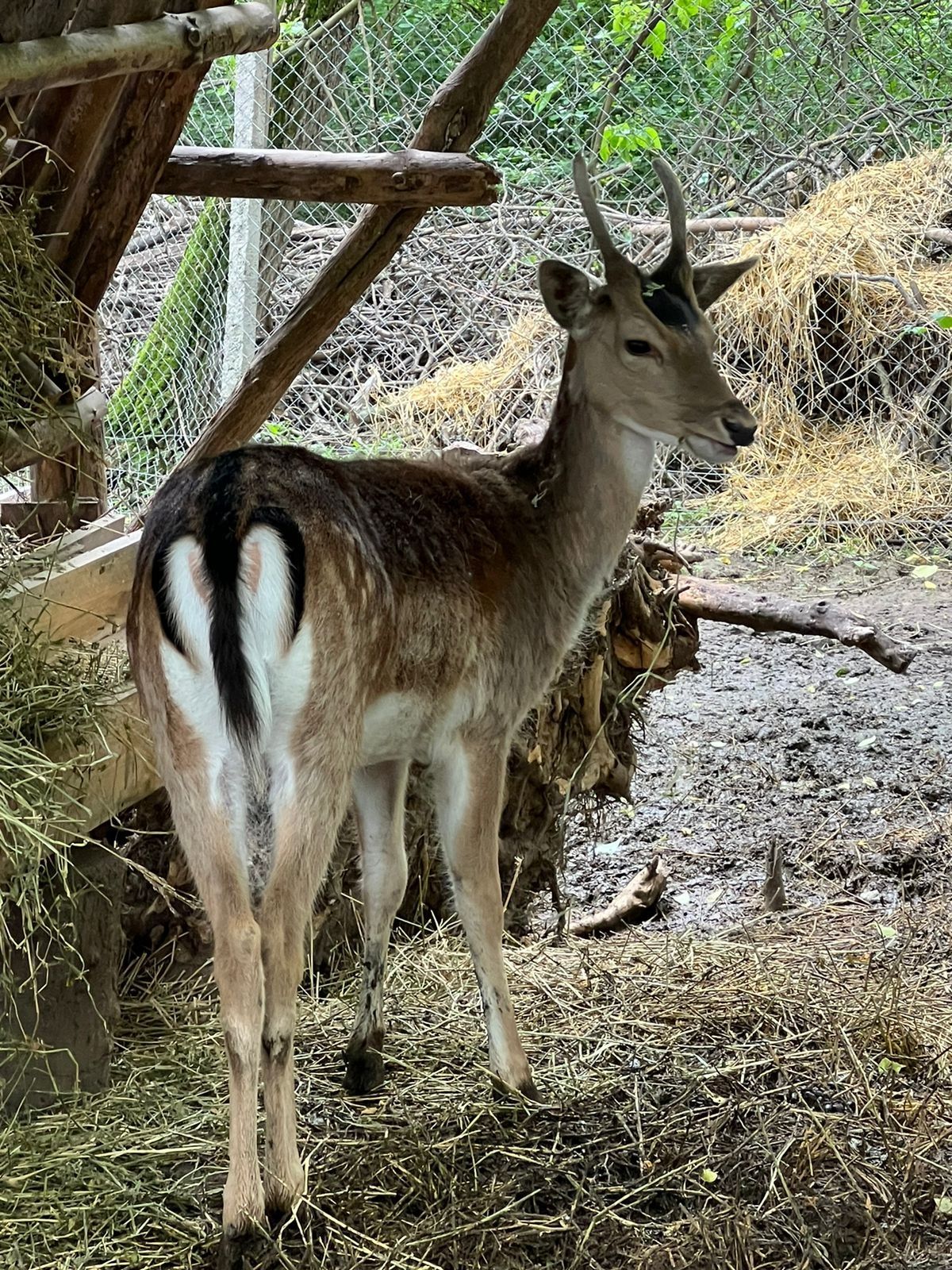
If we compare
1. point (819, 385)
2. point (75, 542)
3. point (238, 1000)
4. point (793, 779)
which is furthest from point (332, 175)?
point (819, 385)

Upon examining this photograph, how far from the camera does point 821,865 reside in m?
5.95

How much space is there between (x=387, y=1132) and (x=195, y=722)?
130cm

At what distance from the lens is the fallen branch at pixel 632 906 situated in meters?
5.74

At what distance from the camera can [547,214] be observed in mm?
9328

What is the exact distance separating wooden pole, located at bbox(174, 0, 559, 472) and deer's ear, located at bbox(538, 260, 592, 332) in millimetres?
819

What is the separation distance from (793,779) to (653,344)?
9.89 feet

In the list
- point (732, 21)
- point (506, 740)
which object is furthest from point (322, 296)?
point (732, 21)

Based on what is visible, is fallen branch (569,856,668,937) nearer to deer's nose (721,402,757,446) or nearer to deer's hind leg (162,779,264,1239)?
deer's nose (721,402,757,446)

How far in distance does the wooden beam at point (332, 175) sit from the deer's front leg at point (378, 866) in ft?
5.87

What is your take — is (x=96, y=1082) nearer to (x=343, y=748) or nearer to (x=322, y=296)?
(x=343, y=748)

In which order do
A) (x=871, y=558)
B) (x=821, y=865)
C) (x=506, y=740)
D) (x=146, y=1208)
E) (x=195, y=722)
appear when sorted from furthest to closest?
(x=871, y=558) < (x=821, y=865) < (x=506, y=740) < (x=146, y=1208) < (x=195, y=722)

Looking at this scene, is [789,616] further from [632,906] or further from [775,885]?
[632,906]

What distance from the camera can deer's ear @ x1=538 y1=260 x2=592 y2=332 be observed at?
13.6ft

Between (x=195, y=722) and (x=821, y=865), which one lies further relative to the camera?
(x=821, y=865)
